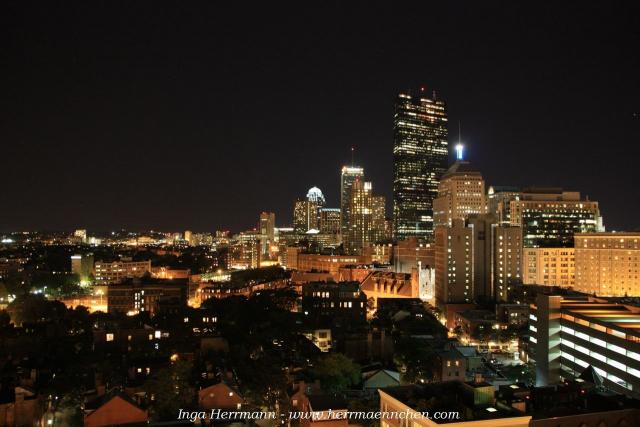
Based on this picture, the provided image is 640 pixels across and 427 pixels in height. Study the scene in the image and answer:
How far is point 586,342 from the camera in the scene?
32.6 meters

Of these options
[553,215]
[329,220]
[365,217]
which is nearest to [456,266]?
[553,215]

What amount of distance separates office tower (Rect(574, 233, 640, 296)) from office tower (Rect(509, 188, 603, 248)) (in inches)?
515

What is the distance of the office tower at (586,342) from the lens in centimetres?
2945

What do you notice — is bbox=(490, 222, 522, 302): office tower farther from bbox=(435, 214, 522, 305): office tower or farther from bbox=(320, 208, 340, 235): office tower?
Result: bbox=(320, 208, 340, 235): office tower

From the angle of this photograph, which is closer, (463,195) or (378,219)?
(463,195)

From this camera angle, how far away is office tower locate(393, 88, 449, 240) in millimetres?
141875

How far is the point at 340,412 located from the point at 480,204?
261 ft

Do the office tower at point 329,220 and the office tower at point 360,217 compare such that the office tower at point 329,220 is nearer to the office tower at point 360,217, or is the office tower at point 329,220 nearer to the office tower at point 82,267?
the office tower at point 360,217

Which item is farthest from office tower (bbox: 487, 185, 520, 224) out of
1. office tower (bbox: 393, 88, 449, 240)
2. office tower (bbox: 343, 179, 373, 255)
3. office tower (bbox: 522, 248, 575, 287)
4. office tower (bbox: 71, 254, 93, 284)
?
office tower (bbox: 71, 254, 93, 284)

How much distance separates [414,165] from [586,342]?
369 ft

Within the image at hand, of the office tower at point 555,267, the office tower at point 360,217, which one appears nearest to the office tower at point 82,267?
the office tower at point 555,267

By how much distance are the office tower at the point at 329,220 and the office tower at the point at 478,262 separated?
395 ft

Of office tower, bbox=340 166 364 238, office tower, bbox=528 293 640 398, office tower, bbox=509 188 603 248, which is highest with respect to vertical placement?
office tower, bbox=340 166 364 238

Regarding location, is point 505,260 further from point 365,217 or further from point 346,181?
point 346,181
